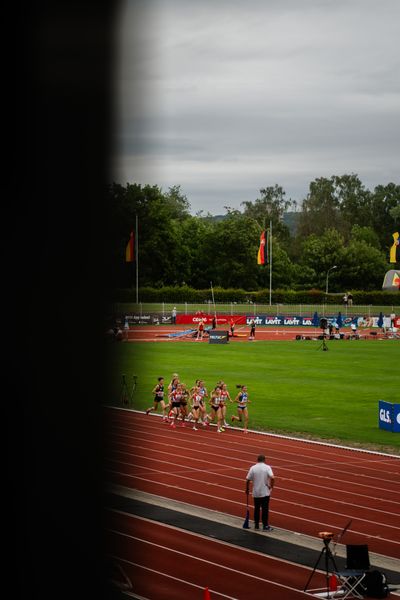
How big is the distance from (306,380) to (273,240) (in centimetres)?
8740

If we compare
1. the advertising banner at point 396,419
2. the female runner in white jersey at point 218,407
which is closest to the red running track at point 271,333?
the female runner in white jersey at point 218,407

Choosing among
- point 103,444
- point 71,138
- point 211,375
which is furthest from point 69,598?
point 211,375

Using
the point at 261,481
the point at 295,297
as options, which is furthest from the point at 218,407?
the point at 295,297

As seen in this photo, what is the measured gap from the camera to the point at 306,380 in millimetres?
42094

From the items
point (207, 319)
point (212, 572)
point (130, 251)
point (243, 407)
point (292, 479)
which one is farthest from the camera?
point (207, 319)

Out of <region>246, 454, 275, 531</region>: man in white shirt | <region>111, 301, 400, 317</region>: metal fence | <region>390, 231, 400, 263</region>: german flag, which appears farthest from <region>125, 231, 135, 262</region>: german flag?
<region>390, 231, 400, 263</region>: german flag

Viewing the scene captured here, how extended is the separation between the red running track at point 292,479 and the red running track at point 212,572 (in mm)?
1179

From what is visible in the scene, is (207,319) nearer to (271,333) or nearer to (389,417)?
(271,333)

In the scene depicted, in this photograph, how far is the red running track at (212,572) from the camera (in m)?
12.3

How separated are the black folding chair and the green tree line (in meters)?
5.14

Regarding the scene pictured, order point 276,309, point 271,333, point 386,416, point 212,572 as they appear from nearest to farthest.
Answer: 1. point 212,572
2. point 386,416
3. point 271,333
4. point 276,309

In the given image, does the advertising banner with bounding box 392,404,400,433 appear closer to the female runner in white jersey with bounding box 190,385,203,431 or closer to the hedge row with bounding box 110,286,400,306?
the female runner in white jersey with bounding box 190,385,203,431

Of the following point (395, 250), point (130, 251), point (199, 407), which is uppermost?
point (395, 250)

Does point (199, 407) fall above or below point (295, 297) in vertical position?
below
